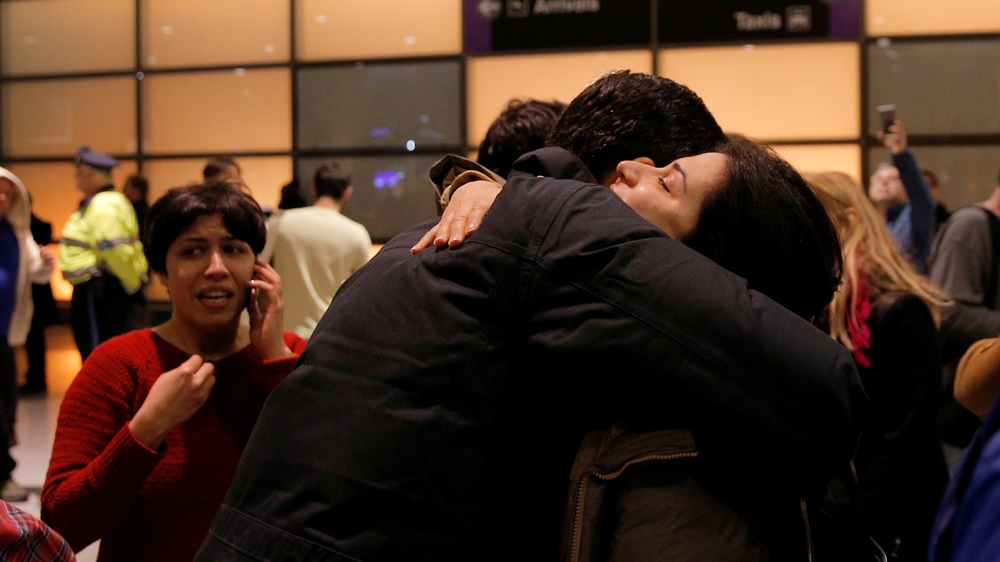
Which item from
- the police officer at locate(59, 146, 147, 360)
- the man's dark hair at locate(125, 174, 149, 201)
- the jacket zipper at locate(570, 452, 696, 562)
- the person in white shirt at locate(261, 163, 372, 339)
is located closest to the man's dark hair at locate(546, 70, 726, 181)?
the jacket zipper at locate(570, 452, 696, 562)

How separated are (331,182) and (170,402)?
10.5 ft

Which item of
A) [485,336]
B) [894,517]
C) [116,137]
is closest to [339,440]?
[485,336]

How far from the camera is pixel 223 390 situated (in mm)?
1987

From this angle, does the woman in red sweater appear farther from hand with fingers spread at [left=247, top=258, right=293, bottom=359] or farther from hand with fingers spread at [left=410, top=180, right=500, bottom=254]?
hand with fingers spread at [left=410, top=180, right=500, bottom=254]

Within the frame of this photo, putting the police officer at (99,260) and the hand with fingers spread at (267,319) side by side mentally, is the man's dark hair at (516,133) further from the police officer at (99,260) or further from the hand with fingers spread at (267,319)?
the police officer at (99,260)

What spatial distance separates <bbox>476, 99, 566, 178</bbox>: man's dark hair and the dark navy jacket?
130cm

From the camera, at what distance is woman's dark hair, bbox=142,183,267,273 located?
2.07 m

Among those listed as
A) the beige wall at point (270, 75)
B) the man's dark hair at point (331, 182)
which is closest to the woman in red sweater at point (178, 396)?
the man's dark hair at point (331, 182)

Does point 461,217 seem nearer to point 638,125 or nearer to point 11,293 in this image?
point 638,125

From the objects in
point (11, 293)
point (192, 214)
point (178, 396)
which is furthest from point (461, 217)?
point (11, 293)

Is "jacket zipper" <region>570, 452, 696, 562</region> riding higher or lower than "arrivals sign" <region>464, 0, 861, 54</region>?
lower

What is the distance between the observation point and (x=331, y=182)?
4891mm

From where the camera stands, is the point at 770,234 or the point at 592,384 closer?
the point at 592,384

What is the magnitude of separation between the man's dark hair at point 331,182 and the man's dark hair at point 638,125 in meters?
3.62
